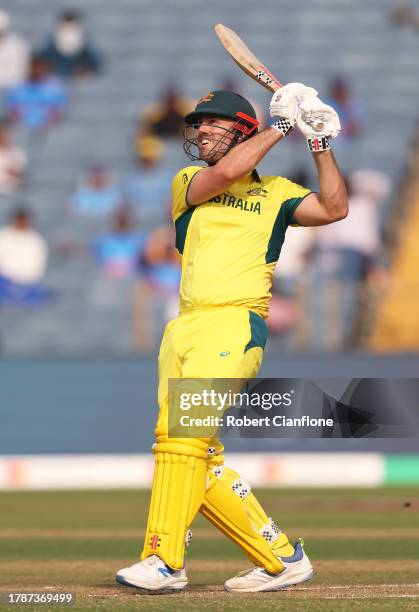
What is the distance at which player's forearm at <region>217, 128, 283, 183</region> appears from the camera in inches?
204

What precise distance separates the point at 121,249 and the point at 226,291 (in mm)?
10816

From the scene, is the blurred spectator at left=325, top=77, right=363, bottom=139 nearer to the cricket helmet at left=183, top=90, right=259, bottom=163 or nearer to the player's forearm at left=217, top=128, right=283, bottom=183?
the cricket helmet at left=183, top=90, right=259, bottom=163

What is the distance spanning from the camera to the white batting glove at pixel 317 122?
5.21 metres

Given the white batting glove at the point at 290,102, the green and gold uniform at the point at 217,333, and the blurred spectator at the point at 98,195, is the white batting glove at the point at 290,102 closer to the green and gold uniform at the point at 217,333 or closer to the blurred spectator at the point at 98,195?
the green and gold uniform at the point at 217,333

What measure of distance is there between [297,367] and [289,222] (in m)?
9.22

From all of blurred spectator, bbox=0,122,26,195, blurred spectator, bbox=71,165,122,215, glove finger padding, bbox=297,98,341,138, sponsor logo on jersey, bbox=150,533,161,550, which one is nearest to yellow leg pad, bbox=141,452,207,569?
sponsor logo on jersey, bbox=150,533,161,550

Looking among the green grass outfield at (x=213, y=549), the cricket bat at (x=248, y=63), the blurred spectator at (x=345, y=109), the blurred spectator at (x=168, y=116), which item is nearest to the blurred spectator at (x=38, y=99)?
the blurred spectator at (x=168, y=116)

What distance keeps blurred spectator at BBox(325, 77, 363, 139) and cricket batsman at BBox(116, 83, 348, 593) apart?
41.3 feet

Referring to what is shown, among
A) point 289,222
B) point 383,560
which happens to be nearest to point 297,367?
point 383,560

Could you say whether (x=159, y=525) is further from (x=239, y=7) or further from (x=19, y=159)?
(x=239, y=7)

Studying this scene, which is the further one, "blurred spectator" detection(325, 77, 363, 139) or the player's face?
"blurred spectator" detection(325, 77, 363, 139)

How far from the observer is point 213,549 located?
8.66 m

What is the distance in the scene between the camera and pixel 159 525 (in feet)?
17.1

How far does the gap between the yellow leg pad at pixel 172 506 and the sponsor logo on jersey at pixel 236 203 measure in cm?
94
